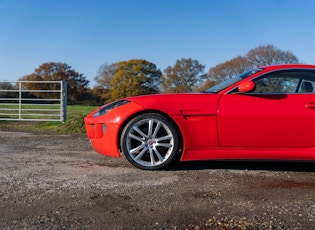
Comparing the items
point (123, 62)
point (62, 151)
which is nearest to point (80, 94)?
point (123, 62)

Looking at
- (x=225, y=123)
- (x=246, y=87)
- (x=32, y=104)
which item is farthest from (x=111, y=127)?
(x=32, y=104)

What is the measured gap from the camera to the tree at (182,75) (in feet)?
156

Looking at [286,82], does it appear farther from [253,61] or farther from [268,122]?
[253,61]

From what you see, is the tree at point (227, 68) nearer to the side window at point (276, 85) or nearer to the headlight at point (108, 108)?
the side window at point (276, 85)

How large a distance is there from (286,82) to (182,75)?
45362mm

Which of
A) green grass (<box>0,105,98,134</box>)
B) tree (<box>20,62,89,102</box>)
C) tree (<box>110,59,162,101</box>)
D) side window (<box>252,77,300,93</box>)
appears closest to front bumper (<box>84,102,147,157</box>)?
side window (<box>252,77,300,93</box>)

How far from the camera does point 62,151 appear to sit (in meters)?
5.71

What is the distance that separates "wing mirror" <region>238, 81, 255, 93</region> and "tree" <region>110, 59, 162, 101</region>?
48.8 metres

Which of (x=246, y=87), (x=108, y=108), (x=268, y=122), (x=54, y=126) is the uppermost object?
(x=246, y=87)

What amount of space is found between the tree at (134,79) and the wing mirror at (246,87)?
160ft

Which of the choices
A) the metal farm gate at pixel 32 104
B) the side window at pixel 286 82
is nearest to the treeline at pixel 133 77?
the metal farm gate at pixel 32 104

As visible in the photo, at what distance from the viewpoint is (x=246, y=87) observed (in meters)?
4.16

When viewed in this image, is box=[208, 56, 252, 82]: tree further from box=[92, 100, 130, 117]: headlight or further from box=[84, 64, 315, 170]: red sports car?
box=[92, 100, 130, 117]: headlight

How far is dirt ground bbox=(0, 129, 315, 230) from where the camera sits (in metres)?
2.54
